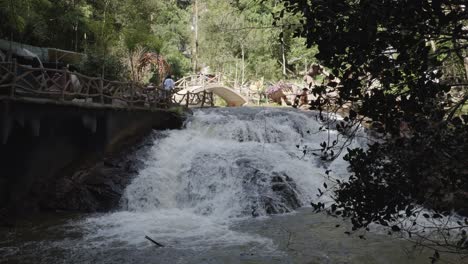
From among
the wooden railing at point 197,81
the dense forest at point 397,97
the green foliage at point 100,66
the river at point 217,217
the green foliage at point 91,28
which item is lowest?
the river at point 217,217

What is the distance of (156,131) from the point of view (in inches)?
571

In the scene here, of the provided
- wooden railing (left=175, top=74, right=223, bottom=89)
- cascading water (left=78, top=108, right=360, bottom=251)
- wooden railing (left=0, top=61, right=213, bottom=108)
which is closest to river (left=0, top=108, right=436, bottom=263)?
cascading water (left=78, top=108, right=360, bottom=251)

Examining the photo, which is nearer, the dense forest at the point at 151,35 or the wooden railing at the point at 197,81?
the dense forest at the point at 151,35

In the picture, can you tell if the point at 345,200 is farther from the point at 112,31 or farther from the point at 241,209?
the point at 112,31

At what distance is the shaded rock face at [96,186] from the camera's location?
34.1ft

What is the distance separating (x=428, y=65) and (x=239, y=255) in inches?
197

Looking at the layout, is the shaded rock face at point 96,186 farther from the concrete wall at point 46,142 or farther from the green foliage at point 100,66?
the green foliage at point 100,66

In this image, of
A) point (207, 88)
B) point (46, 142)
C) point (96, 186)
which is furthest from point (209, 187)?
point (207, 88)

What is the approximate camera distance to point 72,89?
11383 millimetres

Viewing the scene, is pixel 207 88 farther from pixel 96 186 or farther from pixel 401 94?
pixel 401 94

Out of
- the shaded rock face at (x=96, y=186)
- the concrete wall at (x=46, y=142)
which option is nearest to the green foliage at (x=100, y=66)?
the concrete wall at (x=46, y=142)

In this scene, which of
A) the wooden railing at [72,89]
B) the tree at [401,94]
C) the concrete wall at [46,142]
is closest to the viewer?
the tree at [401,94]

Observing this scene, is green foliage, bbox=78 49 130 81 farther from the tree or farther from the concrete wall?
the tree

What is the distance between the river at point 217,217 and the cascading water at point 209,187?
3cm
